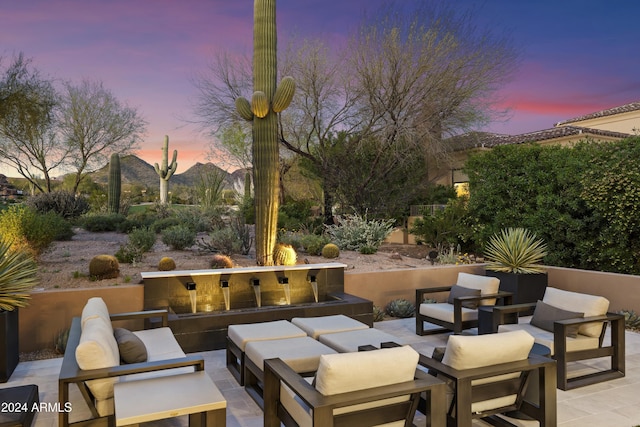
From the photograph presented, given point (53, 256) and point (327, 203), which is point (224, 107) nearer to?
point (327, 203)

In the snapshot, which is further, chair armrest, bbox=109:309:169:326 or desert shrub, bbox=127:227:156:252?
desert shrub, bbox=127:227:156:252

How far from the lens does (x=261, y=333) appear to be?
177 inches

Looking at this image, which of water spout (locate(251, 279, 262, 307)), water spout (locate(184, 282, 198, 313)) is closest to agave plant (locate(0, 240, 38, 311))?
water spout (locate(184, 282, 198, 313))

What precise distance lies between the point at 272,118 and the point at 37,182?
52.9 feet

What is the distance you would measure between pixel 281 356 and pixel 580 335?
3.11 m

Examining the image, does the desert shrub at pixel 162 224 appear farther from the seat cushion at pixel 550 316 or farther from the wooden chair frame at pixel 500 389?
the wooden chair frame at pixel 500 389

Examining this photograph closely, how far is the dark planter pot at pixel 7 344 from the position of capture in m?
4.43

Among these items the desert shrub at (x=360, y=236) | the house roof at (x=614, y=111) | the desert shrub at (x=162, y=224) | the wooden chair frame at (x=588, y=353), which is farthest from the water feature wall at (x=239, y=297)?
the house roof at (x=614, y=111)

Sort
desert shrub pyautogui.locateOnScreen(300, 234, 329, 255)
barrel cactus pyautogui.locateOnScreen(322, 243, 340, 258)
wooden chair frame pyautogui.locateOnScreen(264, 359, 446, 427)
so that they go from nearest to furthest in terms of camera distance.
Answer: wooden chair frame pyautogui.locateOnScreen(264, 359, 446, 427)
barrel cactus pyautogui.locateOnScreen(322, 243, 340, 258)
desert shrub pyautogui.locateOnScreen(300, 234, 329, 255)

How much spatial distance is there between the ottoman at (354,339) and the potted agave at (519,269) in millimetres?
3761

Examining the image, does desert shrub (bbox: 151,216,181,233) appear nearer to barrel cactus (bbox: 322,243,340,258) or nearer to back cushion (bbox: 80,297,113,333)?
barrel cactus (bbox: 322,243,340,258)

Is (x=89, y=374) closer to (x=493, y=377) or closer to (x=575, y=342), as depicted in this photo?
(x=493, y=377)

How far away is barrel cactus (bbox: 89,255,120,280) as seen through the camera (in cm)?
637

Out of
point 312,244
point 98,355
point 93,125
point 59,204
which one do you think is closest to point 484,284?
point 312,244
